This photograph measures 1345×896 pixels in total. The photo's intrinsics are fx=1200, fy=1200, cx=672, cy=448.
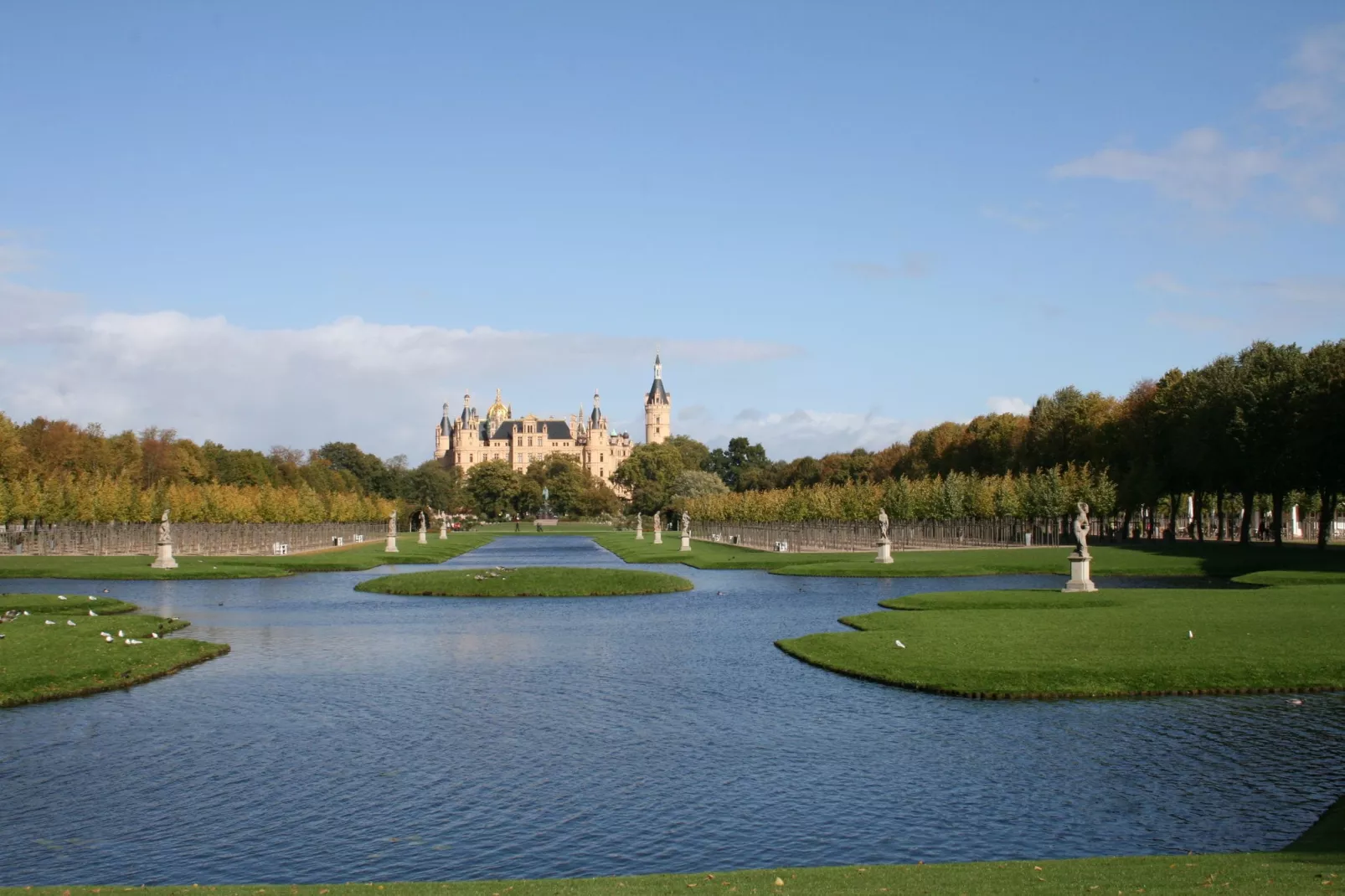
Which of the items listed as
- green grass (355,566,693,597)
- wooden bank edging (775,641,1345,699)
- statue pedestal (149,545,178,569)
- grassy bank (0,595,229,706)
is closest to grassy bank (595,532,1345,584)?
green grass (355,566,693,597)

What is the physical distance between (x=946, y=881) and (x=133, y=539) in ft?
322

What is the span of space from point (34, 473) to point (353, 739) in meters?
92.8

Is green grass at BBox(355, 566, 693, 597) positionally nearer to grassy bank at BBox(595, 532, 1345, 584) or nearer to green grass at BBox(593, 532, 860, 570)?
grassy bank at BBox(595, 532, 1345, 584)

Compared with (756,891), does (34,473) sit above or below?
above

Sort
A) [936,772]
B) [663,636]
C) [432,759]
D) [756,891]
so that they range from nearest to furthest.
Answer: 1. [756,891]
2. [936,772]
3. [432,759]
4. [663,636]

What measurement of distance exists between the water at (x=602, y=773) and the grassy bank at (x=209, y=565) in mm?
36503

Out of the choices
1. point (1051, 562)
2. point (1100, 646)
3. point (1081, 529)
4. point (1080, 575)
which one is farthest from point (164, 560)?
point (1100, 646)

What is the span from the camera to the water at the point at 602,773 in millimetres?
16469

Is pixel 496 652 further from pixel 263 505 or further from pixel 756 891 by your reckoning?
pixel 263 505

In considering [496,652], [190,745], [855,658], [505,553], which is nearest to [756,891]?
[190,745]

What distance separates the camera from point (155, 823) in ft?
58.3

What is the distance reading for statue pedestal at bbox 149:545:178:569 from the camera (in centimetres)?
6862

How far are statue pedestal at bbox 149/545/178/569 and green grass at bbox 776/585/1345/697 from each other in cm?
4432

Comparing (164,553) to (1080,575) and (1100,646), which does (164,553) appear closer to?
(1080,575)
